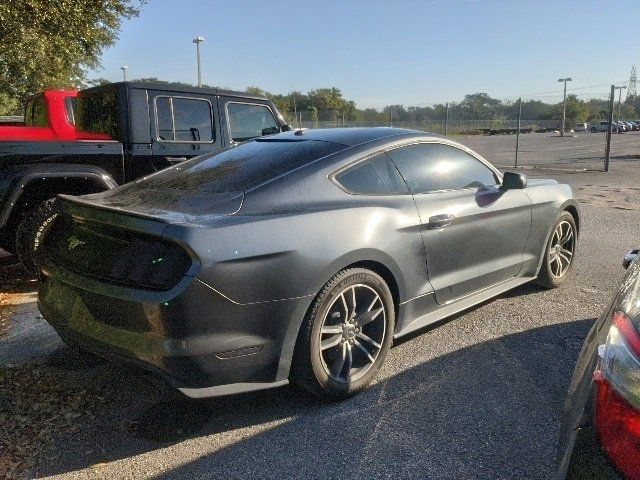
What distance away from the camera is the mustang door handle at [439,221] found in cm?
355

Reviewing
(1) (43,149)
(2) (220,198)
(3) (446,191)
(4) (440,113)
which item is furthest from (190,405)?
(4) (440,113)

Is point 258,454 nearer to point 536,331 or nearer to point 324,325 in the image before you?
point 324,325

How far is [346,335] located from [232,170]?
3.93 feet

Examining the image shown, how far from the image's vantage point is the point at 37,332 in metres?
4.21

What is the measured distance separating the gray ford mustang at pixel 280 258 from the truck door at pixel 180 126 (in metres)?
1.89

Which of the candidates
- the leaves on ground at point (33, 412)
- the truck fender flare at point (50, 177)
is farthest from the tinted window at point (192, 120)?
the leaves on ground at point (33, 412)

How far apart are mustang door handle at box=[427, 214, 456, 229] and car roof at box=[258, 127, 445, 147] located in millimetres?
635

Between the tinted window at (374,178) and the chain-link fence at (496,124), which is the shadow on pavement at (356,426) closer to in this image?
the tinted window at (374,178)

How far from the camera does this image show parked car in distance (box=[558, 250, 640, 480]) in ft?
4.49

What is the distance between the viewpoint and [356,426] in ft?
9.46

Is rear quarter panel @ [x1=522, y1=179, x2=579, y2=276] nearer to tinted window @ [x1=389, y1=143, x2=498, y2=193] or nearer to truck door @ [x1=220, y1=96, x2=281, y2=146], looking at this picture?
tinted window @ [x1=389, y1=143, x2=498, y2=193]

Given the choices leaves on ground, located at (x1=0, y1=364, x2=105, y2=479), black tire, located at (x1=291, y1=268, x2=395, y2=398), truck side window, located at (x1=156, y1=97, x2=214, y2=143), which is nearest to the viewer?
leaves on ground, located at (x1=0, y1=364, x2=105, y2=479)

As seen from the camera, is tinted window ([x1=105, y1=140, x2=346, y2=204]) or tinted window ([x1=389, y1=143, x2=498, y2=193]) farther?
tinted window ([x1=389, y1=143, x2=498, y2=193])

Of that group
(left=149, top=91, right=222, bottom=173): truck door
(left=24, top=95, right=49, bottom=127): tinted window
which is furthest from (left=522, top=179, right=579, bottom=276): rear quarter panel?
(left=24, top=95, right=49, bottom=127): tinted window
